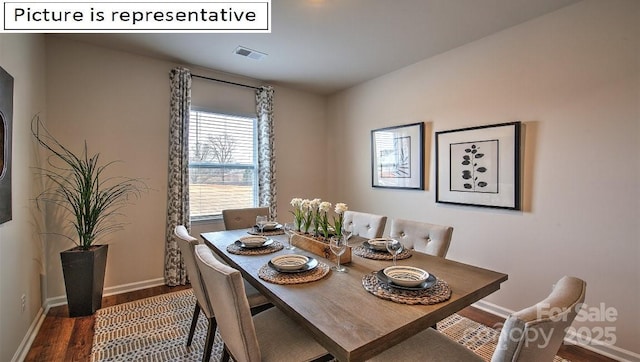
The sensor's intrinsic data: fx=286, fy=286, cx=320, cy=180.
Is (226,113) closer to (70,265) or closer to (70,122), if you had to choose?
(70,122)

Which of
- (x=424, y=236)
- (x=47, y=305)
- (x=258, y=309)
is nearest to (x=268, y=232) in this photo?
(x=258, y=309)

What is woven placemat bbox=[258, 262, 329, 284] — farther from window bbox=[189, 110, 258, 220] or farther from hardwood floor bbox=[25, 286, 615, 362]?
window bbox=[189, 110, 258, 220]

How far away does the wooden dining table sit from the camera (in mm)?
958

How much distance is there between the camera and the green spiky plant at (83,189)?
2621mm

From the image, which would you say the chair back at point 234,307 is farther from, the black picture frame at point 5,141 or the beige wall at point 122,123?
the beige wall at point 122,123

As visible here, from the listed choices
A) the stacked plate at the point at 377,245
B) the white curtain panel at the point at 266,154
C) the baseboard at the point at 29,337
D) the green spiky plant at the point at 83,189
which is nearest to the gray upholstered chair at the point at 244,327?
the stacked plate at the point at 377,245

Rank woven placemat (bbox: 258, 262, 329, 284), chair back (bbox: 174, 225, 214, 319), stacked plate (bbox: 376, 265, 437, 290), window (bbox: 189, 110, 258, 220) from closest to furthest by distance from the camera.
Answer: stacked plate (bbox: 376, 265, 437, 290), woven placemat (bbox: 258, 262, 329, 284), chair back (bbox: 174, 225, 214, 319), window (bbox: 189, 110, 258, 220)

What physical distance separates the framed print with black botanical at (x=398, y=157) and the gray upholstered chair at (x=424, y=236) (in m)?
1.16

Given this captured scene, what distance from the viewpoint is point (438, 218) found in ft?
10.1

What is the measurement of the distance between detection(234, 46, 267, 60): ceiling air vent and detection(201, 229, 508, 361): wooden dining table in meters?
2.26

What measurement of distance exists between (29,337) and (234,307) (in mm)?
2195

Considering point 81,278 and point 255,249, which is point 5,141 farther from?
point 255,249

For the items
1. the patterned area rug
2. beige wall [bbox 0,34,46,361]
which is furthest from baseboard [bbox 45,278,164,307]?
the patterned area rug

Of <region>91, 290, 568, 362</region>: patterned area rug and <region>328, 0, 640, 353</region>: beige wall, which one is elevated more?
<region>328, 0, 640, 353</region>: beige wall
